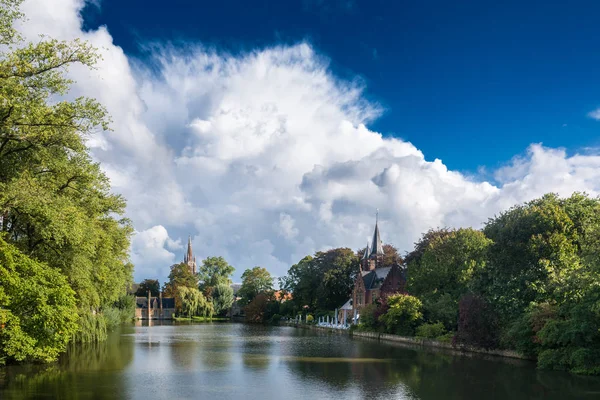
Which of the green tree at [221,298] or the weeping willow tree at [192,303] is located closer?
the weeping willow tree at [192,303]

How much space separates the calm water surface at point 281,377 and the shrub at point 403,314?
400 inches

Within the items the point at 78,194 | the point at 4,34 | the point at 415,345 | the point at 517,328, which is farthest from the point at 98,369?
the point at 415,345

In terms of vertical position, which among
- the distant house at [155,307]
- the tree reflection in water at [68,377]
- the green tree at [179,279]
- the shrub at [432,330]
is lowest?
the distant house at [155,307]

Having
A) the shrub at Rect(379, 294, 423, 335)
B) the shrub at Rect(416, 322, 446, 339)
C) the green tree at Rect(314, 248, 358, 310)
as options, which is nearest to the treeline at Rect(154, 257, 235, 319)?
the green tree at Rect(314, 248, 358, 310)

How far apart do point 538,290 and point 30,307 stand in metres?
26.7

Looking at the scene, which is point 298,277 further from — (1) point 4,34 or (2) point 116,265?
(1) point 4,34

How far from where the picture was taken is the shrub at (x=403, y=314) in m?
43.6

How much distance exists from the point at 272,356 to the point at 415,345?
14.5m

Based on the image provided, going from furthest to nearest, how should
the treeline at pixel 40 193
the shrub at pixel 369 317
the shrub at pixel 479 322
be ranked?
1. the shrub at pixel 369 317
2. the shrub at pixel 479 322
3. the treeline at pixel 40 193

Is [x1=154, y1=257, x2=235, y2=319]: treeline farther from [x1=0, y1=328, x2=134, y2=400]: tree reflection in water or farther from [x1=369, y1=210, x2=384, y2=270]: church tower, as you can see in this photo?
[x1=0, y1=328, x2=134, y2=400]: tree reflection in water

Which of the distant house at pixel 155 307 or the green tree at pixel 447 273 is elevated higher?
the green tree at pixel 447 273

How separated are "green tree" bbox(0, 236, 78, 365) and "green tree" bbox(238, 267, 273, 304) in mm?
79490

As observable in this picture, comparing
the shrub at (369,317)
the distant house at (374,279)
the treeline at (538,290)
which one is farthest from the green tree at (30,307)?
the distant house at (374,279)

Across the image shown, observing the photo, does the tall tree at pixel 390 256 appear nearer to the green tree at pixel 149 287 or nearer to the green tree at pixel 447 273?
the green tree at pixel 447 273
